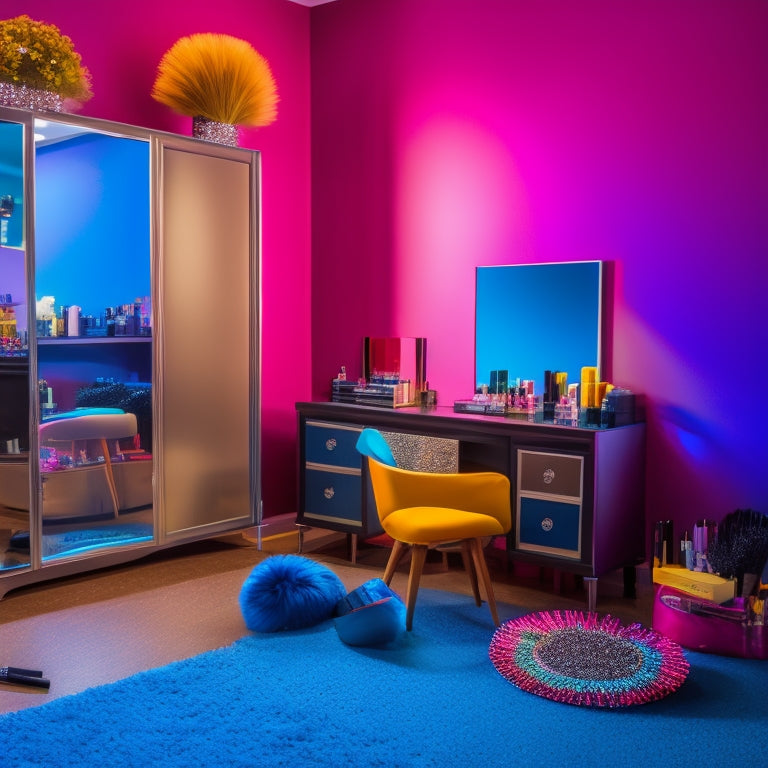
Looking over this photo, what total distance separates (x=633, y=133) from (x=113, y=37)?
2.44 m

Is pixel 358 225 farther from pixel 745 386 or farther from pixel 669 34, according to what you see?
pixel 745 386

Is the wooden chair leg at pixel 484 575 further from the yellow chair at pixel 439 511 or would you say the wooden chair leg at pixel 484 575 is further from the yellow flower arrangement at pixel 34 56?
the yellow flower arrangement at pixel 34 56

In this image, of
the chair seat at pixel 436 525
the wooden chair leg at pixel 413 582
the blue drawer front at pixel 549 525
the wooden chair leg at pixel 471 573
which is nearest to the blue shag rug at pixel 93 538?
the chair seat at pixel 436 525

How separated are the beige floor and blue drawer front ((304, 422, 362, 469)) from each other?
0.49 metres

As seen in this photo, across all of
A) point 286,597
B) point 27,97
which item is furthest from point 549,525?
point 27,97

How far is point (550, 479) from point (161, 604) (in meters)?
1.65

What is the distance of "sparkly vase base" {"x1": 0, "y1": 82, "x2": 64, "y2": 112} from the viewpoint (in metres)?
3.58

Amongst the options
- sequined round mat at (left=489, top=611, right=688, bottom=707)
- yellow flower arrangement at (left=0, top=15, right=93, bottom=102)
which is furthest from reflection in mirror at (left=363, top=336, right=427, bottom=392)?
yellow flower arrangement at (left=0, top=15, right=93, bottom=102)

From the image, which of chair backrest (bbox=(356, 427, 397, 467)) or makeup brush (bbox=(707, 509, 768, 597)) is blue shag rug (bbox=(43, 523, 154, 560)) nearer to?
chair backrest (bbox=(356, 427, 397, 467))

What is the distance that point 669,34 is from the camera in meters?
3.74

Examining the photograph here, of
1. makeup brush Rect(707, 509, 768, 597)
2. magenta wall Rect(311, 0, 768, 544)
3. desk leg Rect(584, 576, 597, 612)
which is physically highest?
magenta wall Rect(311, 0, 768, 544)

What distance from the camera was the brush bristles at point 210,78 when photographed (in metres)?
4.21

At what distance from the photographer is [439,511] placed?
3510mm

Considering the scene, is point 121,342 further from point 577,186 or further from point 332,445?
point 577,186
